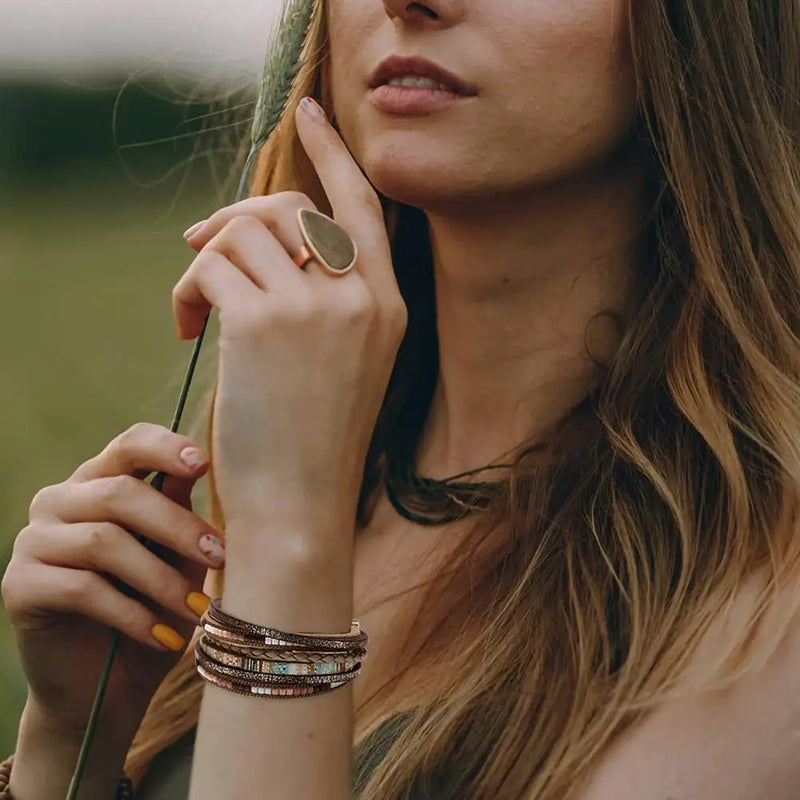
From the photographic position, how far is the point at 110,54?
10.7 ft

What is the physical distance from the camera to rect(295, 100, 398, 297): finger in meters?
1.56

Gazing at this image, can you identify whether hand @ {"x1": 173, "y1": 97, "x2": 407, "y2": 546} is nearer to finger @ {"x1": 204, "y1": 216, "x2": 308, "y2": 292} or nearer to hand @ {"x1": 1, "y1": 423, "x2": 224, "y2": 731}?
finger @ {"x1": 204, "y1": 216, "x2": 308, "y2": 292}

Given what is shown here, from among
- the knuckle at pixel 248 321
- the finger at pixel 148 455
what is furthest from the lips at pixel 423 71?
the finger at pixel 148 455

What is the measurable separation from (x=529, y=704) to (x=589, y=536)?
226mm

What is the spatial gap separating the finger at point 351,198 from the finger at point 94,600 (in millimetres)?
500

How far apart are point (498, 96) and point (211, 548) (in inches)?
24.7

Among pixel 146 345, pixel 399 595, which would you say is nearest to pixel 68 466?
pixel 146 345

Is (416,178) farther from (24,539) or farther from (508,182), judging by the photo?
(24,539)

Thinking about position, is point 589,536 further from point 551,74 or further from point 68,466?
point 68,466

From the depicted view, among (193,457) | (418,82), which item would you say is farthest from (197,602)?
(418,82)

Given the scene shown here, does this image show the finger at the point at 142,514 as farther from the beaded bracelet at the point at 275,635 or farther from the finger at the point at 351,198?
the finger at the point at 351,198

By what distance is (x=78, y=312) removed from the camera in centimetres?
632

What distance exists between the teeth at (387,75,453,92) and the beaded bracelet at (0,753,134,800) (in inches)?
40.0

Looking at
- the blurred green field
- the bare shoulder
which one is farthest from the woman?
the blurred green field
